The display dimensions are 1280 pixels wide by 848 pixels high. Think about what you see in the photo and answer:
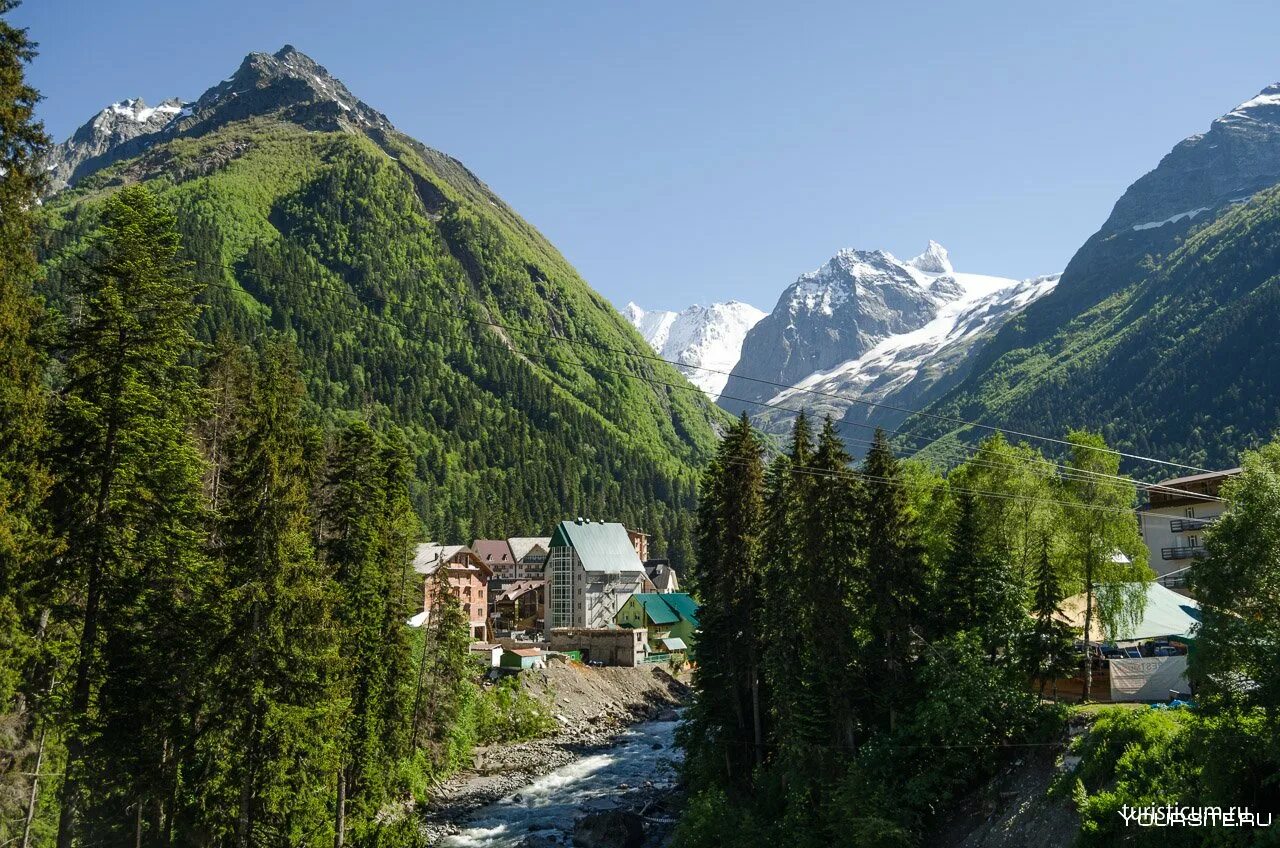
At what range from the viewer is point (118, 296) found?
22.2 metres

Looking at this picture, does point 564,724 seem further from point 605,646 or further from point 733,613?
point 733,613

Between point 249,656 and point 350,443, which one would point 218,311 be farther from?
point 249,656

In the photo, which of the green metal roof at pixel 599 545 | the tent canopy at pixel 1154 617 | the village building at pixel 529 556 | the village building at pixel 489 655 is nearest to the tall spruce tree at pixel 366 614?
the tent canopy at pixel 1154 617

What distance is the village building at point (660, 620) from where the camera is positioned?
339 feet

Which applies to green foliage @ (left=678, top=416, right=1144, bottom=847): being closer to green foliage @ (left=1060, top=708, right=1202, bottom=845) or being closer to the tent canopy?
the tent canopy

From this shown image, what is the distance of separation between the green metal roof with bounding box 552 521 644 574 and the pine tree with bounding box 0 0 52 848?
90.1 m

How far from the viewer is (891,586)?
117 feet

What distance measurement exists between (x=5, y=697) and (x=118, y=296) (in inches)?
388

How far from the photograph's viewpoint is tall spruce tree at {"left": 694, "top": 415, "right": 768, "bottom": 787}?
44562 millimetres

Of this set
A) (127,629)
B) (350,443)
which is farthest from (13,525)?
(350,443)

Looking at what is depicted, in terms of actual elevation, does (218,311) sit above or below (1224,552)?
above

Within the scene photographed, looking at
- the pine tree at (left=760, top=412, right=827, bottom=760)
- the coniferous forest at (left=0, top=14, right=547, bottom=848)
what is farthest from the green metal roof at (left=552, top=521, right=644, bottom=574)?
the coniferous forest at (left=0, top=14, right=547, bottom=848)

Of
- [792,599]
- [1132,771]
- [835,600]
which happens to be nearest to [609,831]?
[792,599]

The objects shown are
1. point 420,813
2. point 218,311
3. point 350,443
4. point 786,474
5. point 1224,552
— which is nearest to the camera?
point 1224,552
